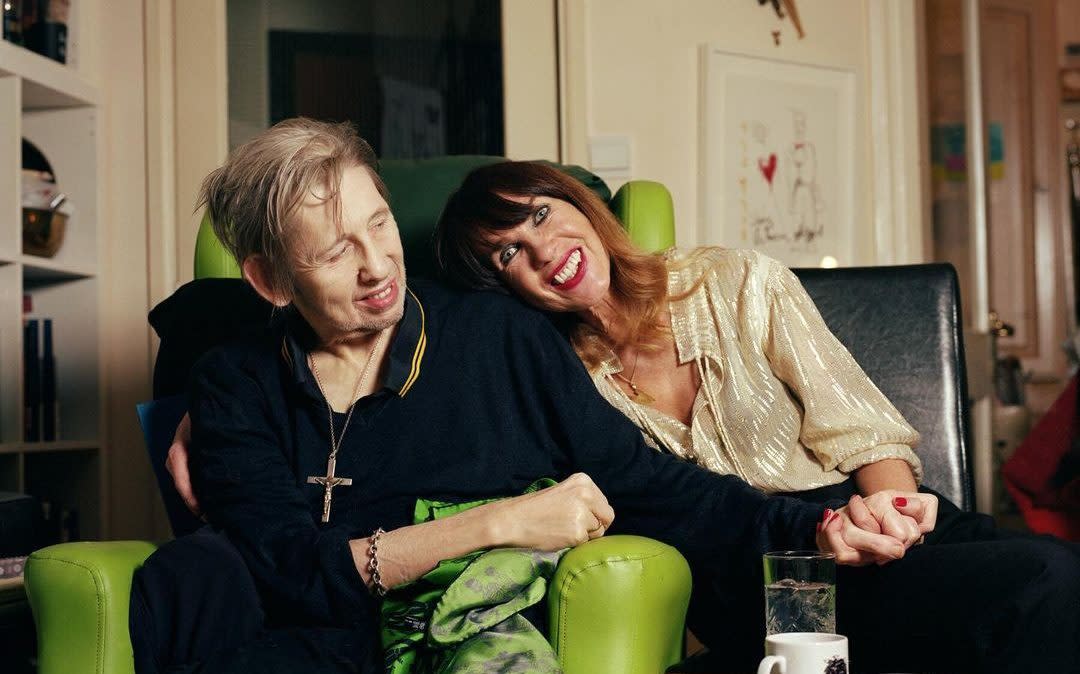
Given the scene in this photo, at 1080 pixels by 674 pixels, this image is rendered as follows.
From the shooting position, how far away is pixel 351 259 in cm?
154

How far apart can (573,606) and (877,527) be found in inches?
13.7

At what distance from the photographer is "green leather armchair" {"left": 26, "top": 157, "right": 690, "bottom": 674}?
1336mm

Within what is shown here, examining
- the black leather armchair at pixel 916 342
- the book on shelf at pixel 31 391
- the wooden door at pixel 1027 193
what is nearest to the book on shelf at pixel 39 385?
the book on shelf at pixel 31 391

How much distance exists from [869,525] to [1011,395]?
3208mm

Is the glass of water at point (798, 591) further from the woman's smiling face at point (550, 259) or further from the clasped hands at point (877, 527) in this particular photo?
the woman's smiling face at point (550, 259)

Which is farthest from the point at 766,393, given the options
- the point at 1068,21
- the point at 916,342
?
the point at 1068,21

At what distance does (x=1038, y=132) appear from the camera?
16.5 ft

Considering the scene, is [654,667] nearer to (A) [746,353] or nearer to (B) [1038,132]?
(A) [746,353]

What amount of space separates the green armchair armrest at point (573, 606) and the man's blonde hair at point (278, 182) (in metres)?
0.42

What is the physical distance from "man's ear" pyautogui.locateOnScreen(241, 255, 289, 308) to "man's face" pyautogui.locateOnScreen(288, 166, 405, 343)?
37mm

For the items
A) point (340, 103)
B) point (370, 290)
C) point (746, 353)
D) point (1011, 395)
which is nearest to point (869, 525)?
point (746, 353)

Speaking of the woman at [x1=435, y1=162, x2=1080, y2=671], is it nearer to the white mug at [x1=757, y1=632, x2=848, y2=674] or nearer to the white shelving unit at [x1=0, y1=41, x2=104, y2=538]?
the white mug at [x1=757, y1=632, x2=848, y2=674]

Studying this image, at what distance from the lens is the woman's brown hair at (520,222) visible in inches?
71.2

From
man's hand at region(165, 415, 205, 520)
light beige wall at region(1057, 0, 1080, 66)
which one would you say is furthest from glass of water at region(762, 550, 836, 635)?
light beige wall at region(1057, 0, 1080, 66)
